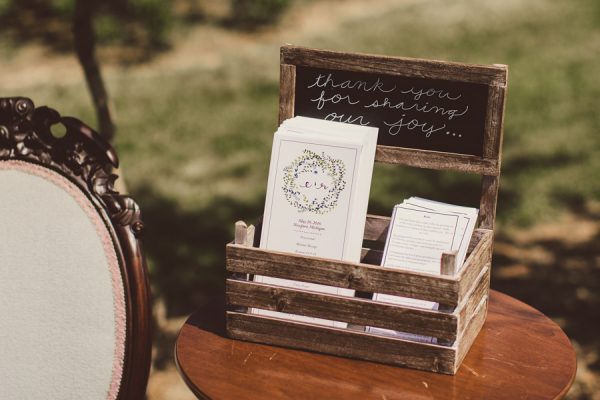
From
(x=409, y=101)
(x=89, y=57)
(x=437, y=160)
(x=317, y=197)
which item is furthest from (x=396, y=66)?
(x=89, y=57)

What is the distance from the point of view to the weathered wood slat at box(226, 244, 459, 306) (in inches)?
68.7

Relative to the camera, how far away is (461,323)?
1.81 m

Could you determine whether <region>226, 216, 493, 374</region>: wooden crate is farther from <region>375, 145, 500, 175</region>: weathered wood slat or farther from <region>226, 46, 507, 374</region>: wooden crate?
<region>375, 145, 500, 175</region>: weathered wood slat

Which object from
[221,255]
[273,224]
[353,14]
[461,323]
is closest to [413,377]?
[461,323]

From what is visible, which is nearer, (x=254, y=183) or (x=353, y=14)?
(x=254, y=183)

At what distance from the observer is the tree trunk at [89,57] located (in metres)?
3.28

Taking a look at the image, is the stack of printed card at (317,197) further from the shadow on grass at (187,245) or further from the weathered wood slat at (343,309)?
the shadow on grass at (187,245)

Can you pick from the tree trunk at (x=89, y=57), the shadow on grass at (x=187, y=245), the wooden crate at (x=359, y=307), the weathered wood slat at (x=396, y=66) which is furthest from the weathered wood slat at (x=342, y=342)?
the shadow on grass at (x=187, y=245)

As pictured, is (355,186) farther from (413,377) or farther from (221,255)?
(221,255)

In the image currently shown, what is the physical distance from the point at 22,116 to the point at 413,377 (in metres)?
0.97

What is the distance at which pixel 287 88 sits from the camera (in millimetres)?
2086

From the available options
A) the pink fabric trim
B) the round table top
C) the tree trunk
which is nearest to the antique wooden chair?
the pink fabric trim

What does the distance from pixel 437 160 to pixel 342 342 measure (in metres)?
0.49

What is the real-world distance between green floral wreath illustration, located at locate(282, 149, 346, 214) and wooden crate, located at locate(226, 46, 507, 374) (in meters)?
0.13
